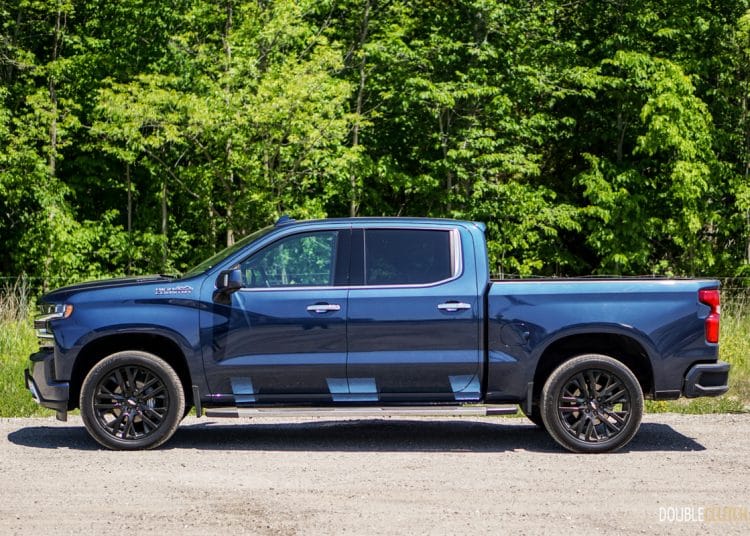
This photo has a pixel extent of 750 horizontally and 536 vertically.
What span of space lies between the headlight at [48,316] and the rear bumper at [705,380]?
5151 mm

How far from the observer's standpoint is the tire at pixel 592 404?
31.3 feet

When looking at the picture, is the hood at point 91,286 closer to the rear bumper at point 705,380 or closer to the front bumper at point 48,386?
the front bumper at point 48,386

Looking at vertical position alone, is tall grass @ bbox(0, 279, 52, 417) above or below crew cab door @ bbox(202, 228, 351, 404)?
below

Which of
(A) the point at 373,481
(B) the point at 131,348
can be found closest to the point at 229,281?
(B) the point at 131,348

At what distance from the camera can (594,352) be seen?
9.91 meters

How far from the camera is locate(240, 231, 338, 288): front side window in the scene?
9.65m

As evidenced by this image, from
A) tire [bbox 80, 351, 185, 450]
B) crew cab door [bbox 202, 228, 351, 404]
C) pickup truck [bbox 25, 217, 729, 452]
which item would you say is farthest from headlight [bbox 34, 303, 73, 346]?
crew cab door [bbox 202, 228, 351, 404]

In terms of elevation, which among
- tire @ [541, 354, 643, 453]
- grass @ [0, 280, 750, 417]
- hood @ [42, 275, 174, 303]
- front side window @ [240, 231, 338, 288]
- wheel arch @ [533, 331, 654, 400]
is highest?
front side window @ [240, 231, 338, 288]

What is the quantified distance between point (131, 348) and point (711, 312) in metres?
4.89

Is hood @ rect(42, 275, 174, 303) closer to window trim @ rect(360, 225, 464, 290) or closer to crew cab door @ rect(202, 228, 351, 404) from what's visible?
crew cab door @ rect(202, 228, 351, 404)

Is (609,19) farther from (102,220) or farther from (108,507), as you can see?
(108,507)

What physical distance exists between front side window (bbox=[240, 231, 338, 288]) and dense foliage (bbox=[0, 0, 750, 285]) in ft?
55.5

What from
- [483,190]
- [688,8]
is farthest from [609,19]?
[483,190]

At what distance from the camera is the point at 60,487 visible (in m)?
8.12
